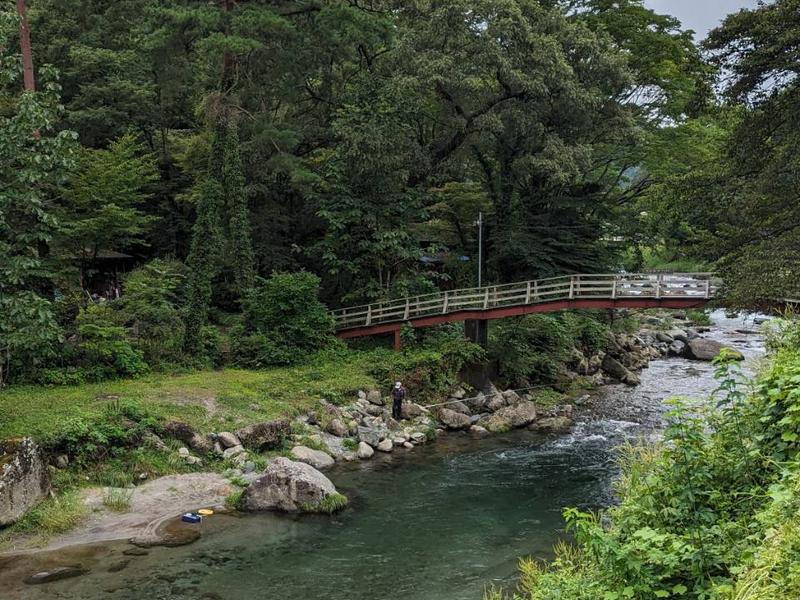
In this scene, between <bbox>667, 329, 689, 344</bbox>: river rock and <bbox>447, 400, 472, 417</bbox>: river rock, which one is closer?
<bbox>447, 400, 472, 417</bbox>: river rock

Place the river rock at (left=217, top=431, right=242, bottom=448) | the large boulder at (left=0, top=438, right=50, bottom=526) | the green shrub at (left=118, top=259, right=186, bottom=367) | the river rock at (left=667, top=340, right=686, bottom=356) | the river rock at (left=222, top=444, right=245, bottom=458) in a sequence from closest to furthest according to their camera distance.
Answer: the large boulder at (left=0, top=438, right=50, bottom=526), the river rock at (left=222, top=444, right=245, bottom=458), the river rock at (left=217, top=431, right=242, bottom=448), the green shrub at (left=118, top=259, right=186, bottom=367), the river rock at (left=667, top=340, right=686, bottom=356)

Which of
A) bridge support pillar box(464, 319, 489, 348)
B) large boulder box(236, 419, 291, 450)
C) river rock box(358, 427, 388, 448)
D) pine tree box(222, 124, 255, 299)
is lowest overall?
river rock box(358, 427, 388, 448)

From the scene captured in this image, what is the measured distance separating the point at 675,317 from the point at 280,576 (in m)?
38.8

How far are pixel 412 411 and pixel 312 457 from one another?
524cm

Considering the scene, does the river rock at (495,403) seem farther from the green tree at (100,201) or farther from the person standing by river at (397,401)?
the green tree at (100,201)

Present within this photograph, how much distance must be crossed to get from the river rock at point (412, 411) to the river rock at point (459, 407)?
114cm

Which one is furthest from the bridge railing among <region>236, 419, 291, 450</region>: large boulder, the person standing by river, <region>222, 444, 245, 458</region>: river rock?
<region>222, 444, 245, 458</region>: river rock

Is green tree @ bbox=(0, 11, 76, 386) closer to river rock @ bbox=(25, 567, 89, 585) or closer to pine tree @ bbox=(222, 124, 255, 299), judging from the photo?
river rock @ bbox=(25, 567, 89, 585)

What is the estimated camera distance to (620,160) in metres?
31.9

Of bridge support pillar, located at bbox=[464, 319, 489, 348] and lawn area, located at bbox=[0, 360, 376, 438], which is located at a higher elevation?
bridge support pillar, located at bbox=[464, 319, 489, 348]

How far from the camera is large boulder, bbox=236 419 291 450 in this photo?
17.6 m

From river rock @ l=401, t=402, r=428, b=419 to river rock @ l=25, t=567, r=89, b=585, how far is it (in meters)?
12.0

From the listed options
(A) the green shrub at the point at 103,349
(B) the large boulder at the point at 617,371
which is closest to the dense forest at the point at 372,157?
(A) the green shrub at the point at 103,349

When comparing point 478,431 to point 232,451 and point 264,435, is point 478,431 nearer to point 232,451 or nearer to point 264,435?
point 264,435
